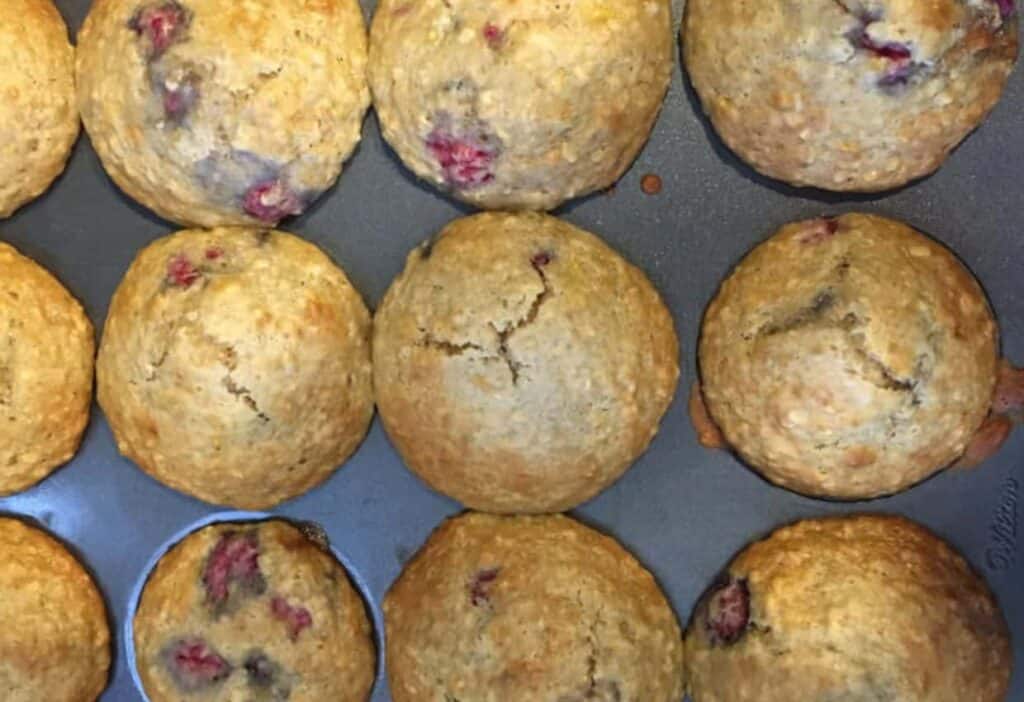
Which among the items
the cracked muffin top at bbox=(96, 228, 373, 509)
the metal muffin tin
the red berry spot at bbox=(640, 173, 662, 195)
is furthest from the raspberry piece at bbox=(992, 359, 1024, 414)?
the cracked muffin top at bbox=(96, 228, 373, 509)

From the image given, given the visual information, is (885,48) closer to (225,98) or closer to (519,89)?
(519,89)

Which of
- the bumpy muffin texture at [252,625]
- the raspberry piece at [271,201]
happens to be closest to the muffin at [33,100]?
the raspberry piece at [271,201]

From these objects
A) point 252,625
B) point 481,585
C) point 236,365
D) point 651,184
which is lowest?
point 252,625

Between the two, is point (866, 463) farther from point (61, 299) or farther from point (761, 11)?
point (61, 299)

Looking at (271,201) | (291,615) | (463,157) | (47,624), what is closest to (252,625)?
(291,615)

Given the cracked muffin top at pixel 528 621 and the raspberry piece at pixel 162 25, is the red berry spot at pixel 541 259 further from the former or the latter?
the raspberry piece at pixel 162 25

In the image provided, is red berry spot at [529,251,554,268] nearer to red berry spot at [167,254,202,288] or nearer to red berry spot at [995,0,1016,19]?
red berry spot at [167,254,202,288]

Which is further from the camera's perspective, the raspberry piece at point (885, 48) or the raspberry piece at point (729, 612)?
the raspberry piece at point (729, 612)
